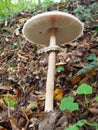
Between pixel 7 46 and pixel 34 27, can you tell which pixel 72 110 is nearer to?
pixel 34 27

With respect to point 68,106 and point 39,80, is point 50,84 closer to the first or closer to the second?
point 68,106

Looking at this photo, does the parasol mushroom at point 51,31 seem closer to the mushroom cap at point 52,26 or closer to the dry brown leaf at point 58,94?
the mushroom cap at point 52,26

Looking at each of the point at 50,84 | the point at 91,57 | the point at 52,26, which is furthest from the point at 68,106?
the point at 91,57

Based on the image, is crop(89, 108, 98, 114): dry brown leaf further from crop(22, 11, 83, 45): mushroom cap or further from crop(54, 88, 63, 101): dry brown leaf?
crop(22, 11, 83, 45): mushroom cap

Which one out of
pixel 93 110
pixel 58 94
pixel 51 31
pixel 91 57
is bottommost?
pixel 93 110

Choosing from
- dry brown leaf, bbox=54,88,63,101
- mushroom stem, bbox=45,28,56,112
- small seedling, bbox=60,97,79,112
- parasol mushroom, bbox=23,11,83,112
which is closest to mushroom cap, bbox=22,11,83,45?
parasol mushroom, bbox=23,11,83,112

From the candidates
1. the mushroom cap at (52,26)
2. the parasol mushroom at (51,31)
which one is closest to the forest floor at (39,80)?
the parasol mushroom at (51,31)

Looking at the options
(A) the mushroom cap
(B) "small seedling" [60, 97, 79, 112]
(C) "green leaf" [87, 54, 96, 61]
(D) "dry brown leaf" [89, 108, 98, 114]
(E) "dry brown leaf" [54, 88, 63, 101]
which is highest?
(A) the mushroom cap
